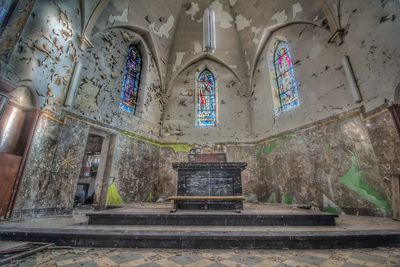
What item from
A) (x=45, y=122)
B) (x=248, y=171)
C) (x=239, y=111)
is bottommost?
(x=248, y=171)

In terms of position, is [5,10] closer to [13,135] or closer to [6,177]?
[13,135]

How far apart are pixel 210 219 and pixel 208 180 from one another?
4.06ft

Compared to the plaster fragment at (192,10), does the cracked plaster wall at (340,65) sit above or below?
below

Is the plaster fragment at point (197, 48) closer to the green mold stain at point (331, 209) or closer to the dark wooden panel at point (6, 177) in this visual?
the dark wooden panel at point (6, 177)

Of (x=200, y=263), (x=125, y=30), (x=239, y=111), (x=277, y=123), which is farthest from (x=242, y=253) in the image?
(x=125, y=30)

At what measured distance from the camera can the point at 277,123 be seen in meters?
Result: 8.18

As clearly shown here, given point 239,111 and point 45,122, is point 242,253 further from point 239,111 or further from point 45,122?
point 239,111

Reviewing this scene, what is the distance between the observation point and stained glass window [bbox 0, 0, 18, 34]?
156 inches

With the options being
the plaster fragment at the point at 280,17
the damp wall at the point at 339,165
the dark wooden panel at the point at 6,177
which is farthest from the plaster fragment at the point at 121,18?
the damp wall at the point at 339,165

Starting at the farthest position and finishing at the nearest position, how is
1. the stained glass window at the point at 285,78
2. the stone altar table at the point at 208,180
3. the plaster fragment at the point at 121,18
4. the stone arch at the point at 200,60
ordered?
the stone arch at the point at 200,60 < the stained glass window at the point at 285,78 < the plaster fragment at the point at 121,18 < the stone altar table at the point at 208,180

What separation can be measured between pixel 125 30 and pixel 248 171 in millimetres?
9271

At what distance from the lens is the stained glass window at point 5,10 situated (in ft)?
13.0

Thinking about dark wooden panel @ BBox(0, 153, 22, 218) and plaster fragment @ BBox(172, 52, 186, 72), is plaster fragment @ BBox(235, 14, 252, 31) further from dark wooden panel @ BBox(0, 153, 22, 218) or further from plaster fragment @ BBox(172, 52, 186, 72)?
dark wooden panel @ BBox(0, 153, 22, 218)

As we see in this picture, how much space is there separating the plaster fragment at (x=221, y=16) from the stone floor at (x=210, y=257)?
36.7ft
